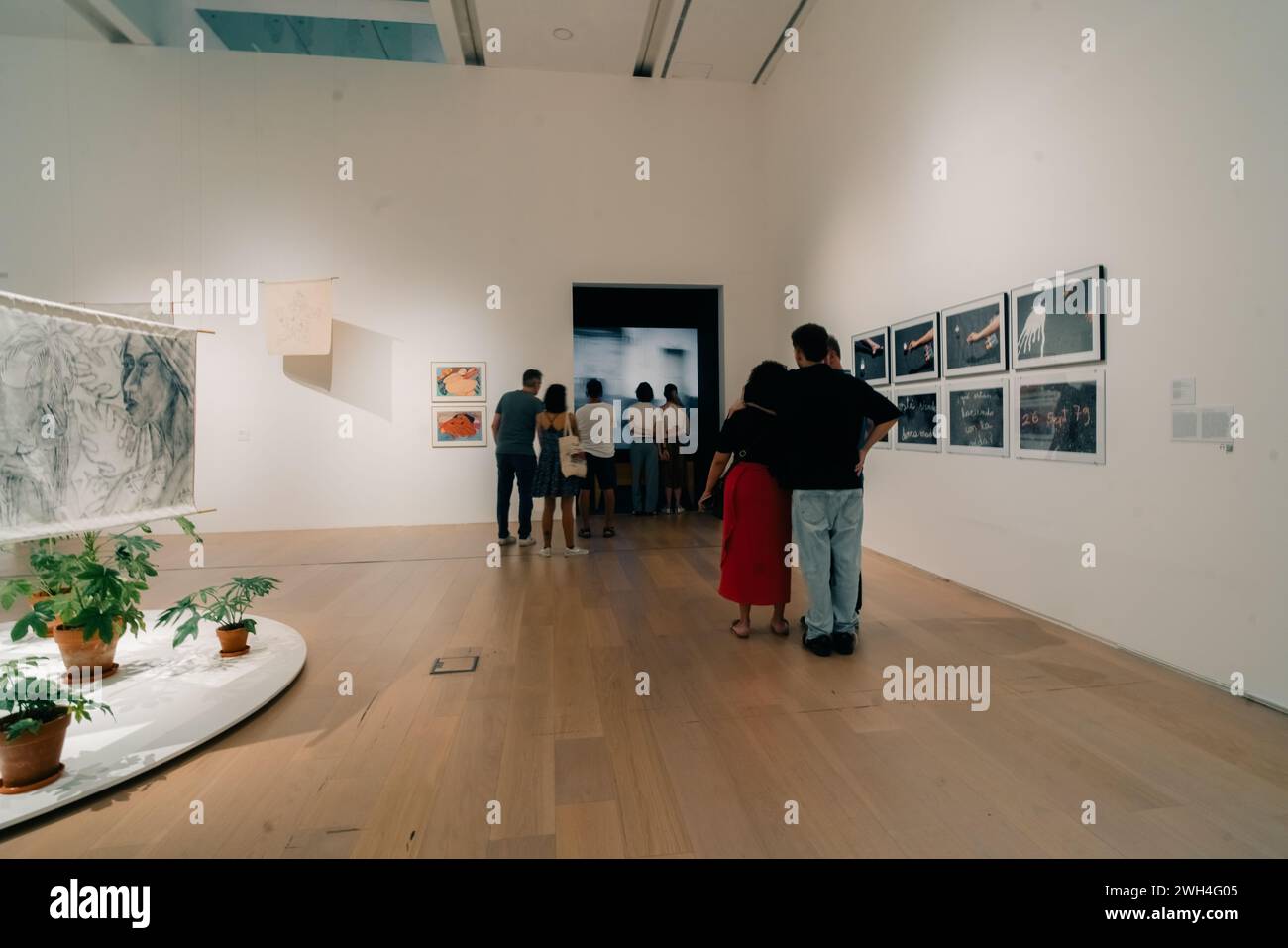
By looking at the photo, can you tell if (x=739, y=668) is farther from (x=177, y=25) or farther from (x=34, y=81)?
(x=34, y=81)

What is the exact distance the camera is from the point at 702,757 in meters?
2.45

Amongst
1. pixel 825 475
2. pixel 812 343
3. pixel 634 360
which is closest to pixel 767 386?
pixel 812 343

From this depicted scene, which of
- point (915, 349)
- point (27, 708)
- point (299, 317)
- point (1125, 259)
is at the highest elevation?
point (299, 317)

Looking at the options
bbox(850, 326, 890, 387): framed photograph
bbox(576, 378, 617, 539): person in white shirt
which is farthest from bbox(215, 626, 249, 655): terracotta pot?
bbox(850, 326, 890, 387): framed photograph

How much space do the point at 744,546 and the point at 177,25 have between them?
969 centimetres

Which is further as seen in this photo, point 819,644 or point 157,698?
point 819,644

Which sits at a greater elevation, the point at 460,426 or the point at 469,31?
the point at 469,31

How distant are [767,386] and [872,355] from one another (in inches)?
126

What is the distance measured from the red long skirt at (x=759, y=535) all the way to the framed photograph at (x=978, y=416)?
1754 millimetres

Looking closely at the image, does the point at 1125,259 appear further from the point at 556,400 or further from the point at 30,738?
the point at 30,738

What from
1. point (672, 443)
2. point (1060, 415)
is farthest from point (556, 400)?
point (1060, 415)

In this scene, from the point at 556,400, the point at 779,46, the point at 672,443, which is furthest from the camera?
the point at 672,443

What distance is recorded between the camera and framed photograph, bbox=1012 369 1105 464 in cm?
360

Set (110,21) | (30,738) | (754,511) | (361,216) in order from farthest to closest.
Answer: (361,216) → (110,21) → (754,511) → (30,738)
